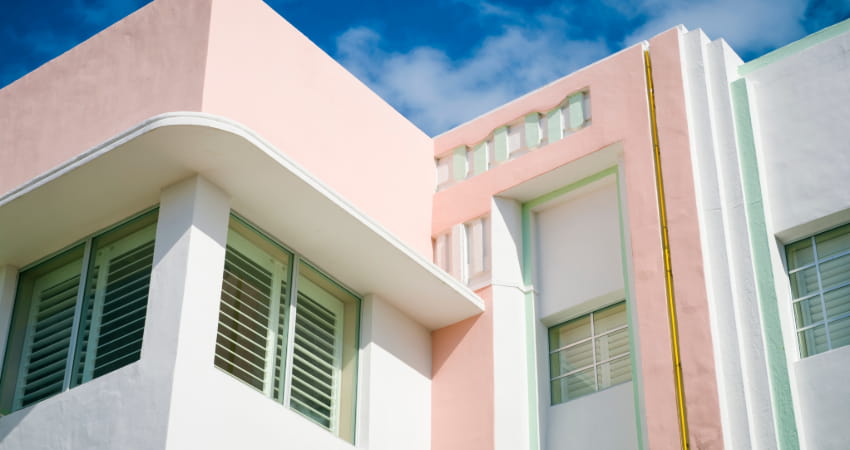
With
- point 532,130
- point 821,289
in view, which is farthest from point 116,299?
point 821,289

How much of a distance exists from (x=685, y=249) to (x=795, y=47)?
2724mm

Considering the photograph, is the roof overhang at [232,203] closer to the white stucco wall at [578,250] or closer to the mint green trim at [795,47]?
the white stucco wall at [578,250]

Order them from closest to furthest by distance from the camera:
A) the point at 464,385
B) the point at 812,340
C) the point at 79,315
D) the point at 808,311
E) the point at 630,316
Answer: the point at 812,340 < the point at 808,311 < the point at 79,315 < the point at 630,316 < the point at 464,385

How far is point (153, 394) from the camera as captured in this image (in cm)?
1047

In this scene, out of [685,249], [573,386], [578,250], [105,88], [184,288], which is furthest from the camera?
[578,250]

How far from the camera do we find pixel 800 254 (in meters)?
12.2

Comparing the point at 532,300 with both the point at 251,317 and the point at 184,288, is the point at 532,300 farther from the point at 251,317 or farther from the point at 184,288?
the point at 184,288

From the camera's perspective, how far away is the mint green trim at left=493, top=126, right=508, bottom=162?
47.7 ft

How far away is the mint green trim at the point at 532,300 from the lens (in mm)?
12867

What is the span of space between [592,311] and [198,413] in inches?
188

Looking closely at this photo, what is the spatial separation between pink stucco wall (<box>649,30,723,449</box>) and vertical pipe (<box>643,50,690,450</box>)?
52 millimetres

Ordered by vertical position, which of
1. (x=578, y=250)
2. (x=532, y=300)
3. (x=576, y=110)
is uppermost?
(x=576, y=110)

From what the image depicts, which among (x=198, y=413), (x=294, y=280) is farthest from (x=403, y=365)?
(x=198, y=413)

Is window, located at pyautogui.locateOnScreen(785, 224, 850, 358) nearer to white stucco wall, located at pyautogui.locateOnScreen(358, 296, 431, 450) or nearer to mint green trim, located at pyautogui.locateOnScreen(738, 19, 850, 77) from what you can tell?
mint green trim, located at pyautogui.locateOnScreen(738, 19, 850, 77)
